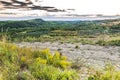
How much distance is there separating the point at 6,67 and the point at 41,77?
1.64 metres

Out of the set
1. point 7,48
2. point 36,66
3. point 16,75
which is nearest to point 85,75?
point 36,66

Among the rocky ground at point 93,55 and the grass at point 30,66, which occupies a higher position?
the grass at point 30,66

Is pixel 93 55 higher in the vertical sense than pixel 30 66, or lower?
lower

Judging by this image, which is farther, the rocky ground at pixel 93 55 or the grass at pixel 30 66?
the rocky ground at pixel 93 55

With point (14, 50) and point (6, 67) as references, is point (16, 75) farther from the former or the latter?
point (14, 50)

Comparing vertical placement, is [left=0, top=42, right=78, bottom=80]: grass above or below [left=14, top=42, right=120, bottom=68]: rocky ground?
above

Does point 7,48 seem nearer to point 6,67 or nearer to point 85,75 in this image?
point 6,67

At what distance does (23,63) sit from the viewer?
12.7 metres

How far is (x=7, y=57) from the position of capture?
12.7 meters

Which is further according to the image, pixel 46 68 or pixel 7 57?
pixel 7 57

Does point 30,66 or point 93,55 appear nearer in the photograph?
point 30,66

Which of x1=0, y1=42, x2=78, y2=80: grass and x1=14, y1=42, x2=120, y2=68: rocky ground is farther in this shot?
x1=14, y1=42, x2=120, y2=68: rocky ground

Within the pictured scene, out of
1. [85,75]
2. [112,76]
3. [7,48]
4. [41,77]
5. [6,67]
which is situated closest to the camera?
[112,76]

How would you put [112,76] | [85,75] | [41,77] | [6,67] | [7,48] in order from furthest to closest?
[7,48]
[85,75]
[6,67]
[41,77]
[112,76]
